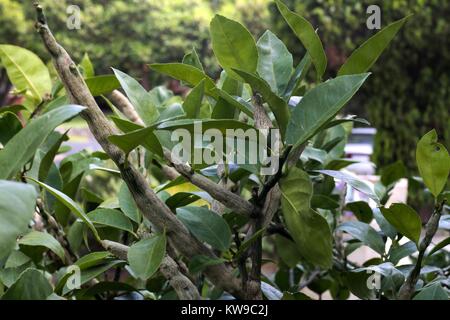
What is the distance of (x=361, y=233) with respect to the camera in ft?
2.27

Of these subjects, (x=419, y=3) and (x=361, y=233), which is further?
(x=419, y=3)

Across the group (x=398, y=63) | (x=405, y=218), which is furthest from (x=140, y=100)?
(x=398, y=63)

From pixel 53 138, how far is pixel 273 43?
0.26 metres

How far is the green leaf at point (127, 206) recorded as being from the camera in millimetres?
585

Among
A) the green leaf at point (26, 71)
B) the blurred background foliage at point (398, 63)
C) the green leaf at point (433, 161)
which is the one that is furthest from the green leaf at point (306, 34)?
the blurred background foliage at point (398, 63)

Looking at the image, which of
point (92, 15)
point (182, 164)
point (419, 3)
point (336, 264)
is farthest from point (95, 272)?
point (92, 15)

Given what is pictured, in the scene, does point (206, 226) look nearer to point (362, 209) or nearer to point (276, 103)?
point (276, 103)

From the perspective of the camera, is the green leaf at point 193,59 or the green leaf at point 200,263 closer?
the green leaf at point 200,263

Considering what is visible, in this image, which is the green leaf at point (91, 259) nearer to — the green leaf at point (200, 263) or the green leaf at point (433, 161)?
the green leaf at point (200, 263)

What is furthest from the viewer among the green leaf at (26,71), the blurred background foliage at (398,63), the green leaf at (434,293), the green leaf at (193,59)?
the blurred background foliage at (398,63)

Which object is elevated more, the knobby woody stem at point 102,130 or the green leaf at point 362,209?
the knobby woody stem at point 102,130

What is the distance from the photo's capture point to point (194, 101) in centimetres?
53

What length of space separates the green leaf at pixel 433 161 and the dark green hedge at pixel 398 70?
4057mm
